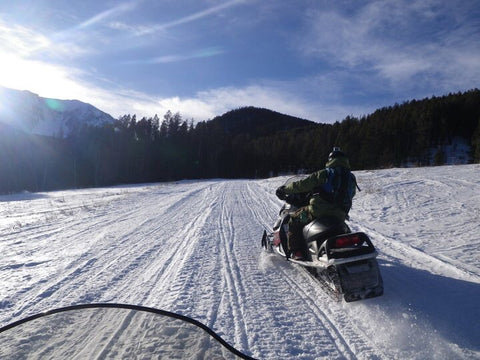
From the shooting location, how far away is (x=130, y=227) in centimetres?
804

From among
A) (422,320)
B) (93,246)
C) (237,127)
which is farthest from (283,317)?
(237,127)

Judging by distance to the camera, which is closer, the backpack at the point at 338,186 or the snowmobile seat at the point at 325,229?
the snowmobile seat at the point at 325,229

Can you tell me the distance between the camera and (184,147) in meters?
66.4

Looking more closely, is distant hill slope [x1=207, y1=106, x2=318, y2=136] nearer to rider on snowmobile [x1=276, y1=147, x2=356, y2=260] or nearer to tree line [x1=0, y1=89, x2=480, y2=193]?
tree line [x1=0, y1=89, x2=480, y2=193]

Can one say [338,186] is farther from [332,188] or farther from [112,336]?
[112,336]

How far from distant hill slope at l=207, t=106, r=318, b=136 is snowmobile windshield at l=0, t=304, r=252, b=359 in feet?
432

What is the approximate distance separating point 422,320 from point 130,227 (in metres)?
6.83

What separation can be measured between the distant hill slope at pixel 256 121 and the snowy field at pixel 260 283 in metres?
127

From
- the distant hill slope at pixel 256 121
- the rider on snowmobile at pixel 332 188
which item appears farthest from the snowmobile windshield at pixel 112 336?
the distant hill slope at pixel 256 121

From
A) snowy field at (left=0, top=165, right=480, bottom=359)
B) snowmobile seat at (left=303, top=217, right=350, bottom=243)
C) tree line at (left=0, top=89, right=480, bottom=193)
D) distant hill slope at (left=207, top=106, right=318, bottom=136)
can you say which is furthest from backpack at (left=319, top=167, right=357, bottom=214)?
distant hill slope at (left=207, top=106, right=318, bottom=136)

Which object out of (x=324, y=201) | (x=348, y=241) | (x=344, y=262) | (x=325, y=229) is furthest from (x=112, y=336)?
(x=324, y=201)

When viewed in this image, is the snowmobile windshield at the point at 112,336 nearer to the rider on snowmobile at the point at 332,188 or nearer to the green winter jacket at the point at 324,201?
the rider on snowmobile at the point at 332,188

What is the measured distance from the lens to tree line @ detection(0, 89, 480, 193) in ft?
174

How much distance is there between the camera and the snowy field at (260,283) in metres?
2.83
